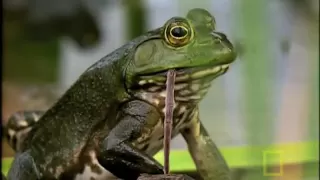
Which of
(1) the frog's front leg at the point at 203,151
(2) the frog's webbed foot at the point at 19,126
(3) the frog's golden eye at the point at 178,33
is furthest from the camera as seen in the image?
(2) the frog's webbed foot at the point at 19,126

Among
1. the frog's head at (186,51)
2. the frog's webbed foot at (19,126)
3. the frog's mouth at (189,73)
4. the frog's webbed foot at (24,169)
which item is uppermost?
the frog's head at (186,51)

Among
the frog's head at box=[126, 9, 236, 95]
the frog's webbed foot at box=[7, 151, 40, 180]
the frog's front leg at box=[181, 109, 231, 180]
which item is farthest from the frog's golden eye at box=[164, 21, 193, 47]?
the frog's webbed foot at box=[7, 151, 40, 180]

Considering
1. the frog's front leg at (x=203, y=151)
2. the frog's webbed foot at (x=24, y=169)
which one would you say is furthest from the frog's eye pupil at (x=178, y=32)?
A: the frog's webbed foot at (x=24, y=169)

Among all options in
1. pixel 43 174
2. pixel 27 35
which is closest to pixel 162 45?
pixel 43 174

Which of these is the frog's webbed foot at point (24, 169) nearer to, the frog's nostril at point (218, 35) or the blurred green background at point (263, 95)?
the blurred green background at point (263, 95)

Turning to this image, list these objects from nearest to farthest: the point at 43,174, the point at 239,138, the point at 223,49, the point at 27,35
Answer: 1. the point at 223,49
2. the point at 43,174
3. the point at 239,138
4. the point at 27,35

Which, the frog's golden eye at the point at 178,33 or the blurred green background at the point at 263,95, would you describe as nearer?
the frog's golden eye at the point at 178,33

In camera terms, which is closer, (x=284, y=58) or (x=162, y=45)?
(x=162, y=45)

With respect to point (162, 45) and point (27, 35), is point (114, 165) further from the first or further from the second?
point (27, 35)

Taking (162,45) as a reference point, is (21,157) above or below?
below
